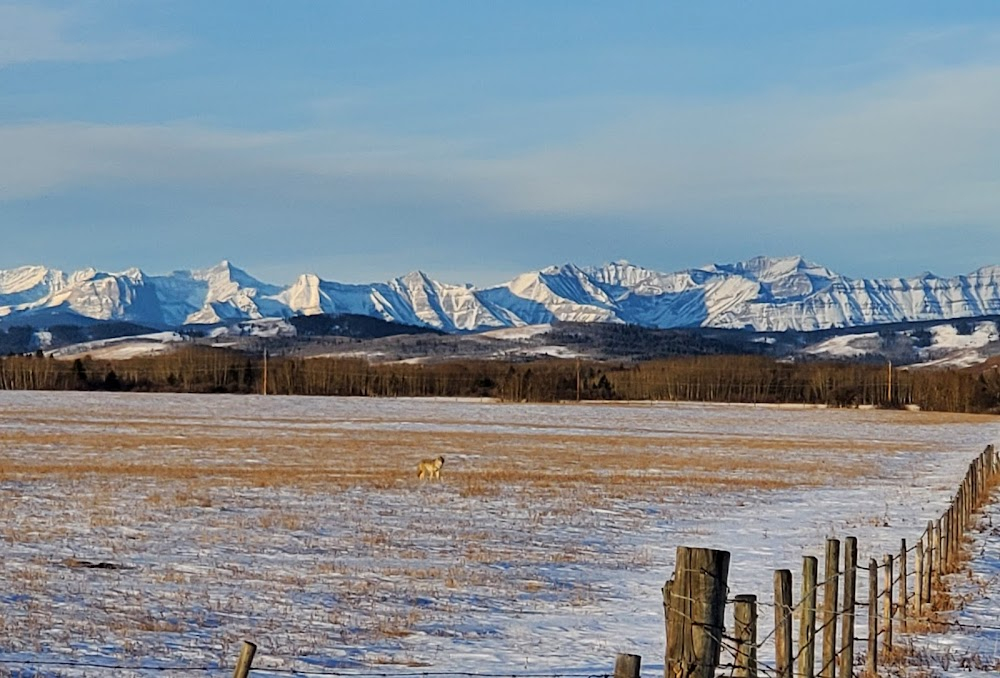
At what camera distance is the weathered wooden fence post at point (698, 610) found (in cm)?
729

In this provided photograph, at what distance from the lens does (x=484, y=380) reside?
144250 mm

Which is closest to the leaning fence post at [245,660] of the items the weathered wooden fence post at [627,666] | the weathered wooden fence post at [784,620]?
the weathered wooden fence post at [627,666]

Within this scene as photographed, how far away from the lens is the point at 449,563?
65.3 ft

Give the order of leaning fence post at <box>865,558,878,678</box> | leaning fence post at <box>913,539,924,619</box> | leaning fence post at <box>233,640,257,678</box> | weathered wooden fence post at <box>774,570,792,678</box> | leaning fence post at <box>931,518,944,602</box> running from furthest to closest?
leaning fence post at <box>931,518,944,602</box> → leaning fence post at <box>913,539,924,619</box> → leaning fence post at <box>865,558,878,678</box> → weathered wooden fence post at <box>774,570,792,678</box> → leaning fence post at <box>233,640,257,678</box>

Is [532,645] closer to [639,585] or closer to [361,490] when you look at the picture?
[639,585]

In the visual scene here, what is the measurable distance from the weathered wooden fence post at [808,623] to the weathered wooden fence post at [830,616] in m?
0.53

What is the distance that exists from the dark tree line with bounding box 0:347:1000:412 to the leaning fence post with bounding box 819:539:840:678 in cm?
11631

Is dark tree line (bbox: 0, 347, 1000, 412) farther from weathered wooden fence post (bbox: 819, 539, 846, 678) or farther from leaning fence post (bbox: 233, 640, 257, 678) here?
leaning fence post (bbox: 233, 640, 257, 678)

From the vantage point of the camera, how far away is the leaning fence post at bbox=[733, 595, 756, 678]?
25.8 ft

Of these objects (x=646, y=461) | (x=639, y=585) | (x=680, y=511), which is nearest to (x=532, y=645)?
(x=639, y=585)

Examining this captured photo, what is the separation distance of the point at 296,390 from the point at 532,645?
420ft

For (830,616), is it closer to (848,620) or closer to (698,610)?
(848,620)

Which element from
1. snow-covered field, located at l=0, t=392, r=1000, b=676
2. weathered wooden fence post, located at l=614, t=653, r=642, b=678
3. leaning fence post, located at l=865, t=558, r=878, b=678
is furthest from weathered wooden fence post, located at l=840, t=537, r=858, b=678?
weathered wooden fence post, located at l=614, t=653, r=642, b=678

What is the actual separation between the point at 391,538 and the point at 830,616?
12283 millimetres
